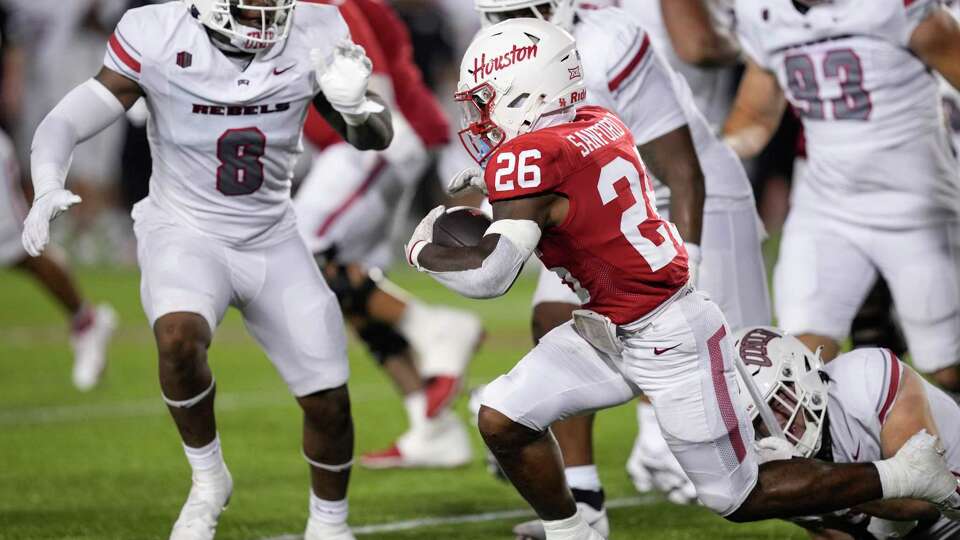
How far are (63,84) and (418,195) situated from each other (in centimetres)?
366

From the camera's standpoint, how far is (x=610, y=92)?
488cm

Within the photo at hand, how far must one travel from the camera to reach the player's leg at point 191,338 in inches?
170

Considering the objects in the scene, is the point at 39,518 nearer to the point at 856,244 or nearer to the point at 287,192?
the point at 287,192

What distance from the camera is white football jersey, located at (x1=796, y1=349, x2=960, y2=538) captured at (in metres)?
4.15

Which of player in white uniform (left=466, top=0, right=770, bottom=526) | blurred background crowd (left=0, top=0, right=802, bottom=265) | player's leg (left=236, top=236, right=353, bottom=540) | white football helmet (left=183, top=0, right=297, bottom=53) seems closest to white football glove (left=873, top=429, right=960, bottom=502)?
player in white uniform (left=466, top=0, right=770, bottom=526)

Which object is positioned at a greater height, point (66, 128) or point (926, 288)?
point (66, 128)

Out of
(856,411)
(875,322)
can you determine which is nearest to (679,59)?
(875,322)

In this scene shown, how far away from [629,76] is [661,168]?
1.08 ft

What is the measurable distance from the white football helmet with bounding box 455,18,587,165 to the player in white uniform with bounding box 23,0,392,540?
0.59 meters

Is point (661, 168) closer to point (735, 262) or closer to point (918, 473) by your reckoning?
point (735, 262)

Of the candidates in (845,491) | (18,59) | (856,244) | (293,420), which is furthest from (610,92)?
(18,59)

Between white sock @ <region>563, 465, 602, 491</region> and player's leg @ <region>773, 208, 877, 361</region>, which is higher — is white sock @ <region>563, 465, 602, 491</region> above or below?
below

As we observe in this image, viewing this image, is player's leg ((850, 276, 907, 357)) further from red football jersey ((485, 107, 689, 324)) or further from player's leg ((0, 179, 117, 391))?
player's leg ((0, 179, 117, 391))

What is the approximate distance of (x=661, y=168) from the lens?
15.9ft
